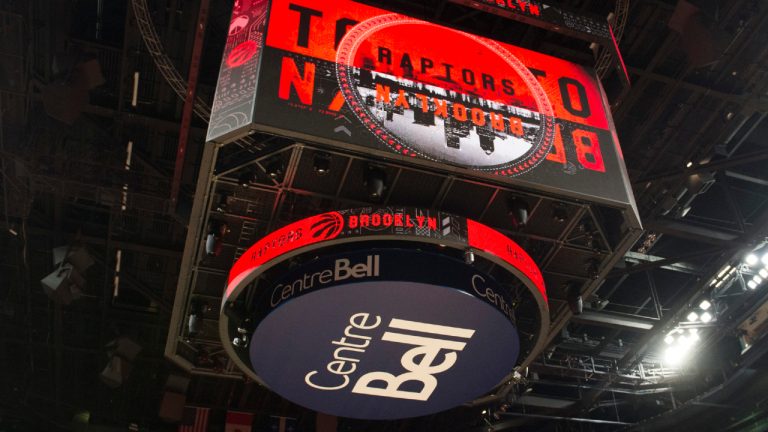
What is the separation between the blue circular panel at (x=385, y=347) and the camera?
8.84 meters

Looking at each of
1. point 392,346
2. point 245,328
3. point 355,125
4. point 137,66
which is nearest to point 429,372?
point 392,346

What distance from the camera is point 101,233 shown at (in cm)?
1464

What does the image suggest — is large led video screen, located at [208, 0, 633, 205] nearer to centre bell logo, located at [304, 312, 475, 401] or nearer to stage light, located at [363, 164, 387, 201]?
stage light, located at [363, 164, 387, 201]

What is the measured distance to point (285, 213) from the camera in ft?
31.7

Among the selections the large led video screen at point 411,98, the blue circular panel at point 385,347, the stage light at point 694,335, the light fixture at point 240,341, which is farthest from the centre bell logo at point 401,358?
the stage light at point 694,335

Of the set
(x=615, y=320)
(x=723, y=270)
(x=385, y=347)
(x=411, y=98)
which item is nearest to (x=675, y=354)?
(x=615, y=320)

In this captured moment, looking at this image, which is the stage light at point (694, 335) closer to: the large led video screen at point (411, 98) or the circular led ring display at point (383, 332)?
the circular led ring display at point (383, 332)

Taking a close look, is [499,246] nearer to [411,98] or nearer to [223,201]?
[411,98]

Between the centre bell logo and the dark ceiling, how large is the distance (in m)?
1.59

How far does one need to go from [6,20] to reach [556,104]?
824 cm

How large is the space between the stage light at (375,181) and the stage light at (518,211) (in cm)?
166

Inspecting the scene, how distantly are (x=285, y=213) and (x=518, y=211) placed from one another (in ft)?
9.99

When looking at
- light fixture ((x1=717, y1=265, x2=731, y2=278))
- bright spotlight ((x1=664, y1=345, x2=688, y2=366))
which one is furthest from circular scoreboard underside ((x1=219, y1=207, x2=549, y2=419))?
bright spotlight ((x1=664, y1=345, x2=688, y2=366))

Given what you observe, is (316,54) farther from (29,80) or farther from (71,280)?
(71,280)
